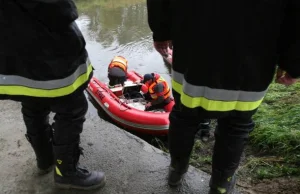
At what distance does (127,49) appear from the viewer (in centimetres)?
716

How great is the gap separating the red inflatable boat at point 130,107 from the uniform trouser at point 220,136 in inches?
81.8

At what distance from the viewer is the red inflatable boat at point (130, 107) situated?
3844mm

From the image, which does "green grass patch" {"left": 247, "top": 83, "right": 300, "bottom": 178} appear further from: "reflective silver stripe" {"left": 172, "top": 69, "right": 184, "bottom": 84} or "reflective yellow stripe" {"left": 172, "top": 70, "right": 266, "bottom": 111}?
"reflective silver stripe" {"left": 172, "top": 69, "right": 184, "bottom": 84}

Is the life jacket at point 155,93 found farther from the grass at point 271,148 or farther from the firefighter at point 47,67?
the firefighter at point 47,67

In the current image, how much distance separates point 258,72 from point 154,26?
55cm

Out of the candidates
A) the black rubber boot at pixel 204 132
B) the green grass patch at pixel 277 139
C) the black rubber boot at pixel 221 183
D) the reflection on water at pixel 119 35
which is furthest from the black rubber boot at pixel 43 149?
the reflection on water at pixel 119 35

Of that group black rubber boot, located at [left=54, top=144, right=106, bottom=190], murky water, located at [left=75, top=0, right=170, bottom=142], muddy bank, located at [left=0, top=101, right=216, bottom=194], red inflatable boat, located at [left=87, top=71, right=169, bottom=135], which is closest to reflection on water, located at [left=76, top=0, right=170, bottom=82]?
murky water, located at [left=75, top=0, right=170, bottom=142]

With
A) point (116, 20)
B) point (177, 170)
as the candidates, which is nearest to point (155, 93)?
point (177, 170)

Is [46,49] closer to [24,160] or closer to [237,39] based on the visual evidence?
[237,39]

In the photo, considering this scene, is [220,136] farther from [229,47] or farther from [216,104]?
[229,47]

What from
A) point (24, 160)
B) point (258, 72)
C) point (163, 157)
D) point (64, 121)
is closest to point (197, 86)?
point (258, 72)

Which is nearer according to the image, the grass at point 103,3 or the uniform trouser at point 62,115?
the uniform trouser at point 62,115

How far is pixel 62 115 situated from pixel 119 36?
6.60 metres

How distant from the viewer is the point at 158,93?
4094 millimetres
